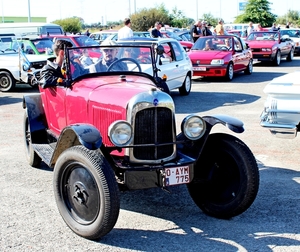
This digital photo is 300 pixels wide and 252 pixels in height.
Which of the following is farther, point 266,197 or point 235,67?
point 235,67

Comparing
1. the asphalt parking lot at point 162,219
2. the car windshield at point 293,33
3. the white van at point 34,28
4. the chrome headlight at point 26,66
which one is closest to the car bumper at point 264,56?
the car windshield at point 293,33

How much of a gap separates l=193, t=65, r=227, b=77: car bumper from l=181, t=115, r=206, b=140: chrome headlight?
11223 millimetres

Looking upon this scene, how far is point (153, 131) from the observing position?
4.90 m

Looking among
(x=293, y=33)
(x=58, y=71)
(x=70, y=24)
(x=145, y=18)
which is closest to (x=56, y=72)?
(x=58, y=71)

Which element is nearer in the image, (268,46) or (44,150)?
(44,150)

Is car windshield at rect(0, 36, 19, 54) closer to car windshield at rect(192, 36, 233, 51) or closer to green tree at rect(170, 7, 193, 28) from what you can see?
car windshield at rect(192, 36, 233, 51)

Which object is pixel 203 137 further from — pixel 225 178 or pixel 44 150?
pixel 44 150

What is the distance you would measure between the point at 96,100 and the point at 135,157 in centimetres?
82

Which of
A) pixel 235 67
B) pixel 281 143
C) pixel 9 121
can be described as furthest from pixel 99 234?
pixel 235 67

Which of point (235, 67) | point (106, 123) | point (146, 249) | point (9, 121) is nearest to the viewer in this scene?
point (146, 249)

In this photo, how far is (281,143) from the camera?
8.23 m

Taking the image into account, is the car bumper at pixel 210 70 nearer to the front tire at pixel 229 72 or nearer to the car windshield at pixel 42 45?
the front tire at pixel 229 72

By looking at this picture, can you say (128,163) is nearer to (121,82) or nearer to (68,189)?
(68,189)

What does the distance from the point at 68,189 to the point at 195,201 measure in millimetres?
1324
